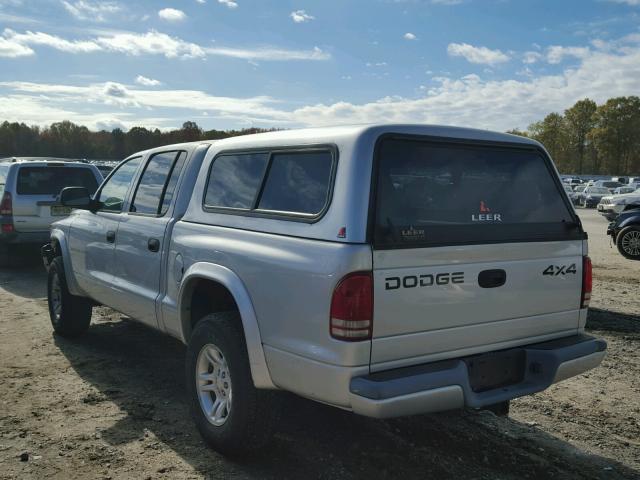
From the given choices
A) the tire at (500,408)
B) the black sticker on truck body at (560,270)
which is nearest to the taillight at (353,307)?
the black sticker on truck body at (560,270)

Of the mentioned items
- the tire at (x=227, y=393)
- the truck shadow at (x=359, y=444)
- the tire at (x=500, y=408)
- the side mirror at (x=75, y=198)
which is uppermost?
the side mirror at (x=75, y=198)

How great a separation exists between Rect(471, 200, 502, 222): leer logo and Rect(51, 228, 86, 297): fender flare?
3.93 m

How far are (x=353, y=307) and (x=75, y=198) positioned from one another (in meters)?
3.52

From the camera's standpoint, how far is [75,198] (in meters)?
5.37

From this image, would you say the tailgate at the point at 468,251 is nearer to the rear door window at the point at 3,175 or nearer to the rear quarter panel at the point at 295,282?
Answer: the rear quarter panel at the point at 295,282

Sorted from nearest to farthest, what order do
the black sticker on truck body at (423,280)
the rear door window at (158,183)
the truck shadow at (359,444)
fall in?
the black sticker on truck body at (423,280) → the truck shadow at (359,444) → the rear door window at (158,183)

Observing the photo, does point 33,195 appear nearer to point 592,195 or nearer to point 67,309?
point 67,309

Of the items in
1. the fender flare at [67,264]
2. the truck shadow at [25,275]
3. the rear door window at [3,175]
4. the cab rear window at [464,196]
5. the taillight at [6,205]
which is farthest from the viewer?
the rear door window at [3,175]

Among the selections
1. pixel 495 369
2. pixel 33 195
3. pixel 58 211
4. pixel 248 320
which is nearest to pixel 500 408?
pixel 495 369

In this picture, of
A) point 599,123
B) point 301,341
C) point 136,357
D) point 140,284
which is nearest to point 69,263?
point 136,357

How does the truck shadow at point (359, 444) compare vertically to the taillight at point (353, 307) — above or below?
below

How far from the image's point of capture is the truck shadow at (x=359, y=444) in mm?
3469

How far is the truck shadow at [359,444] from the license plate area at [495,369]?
0.55m

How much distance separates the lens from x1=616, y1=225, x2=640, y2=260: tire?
41.8 ft
